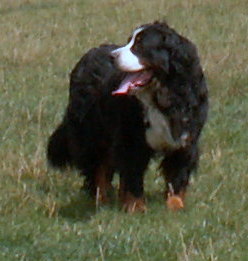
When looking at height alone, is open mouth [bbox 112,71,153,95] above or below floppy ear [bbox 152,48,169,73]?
below

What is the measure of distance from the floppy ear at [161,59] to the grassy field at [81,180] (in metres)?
1.09

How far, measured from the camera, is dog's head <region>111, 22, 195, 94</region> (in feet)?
25.0

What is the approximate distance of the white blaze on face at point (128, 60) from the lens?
7602 millimetres

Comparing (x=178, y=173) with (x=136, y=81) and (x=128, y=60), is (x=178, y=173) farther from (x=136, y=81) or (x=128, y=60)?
(x=128, y=60)

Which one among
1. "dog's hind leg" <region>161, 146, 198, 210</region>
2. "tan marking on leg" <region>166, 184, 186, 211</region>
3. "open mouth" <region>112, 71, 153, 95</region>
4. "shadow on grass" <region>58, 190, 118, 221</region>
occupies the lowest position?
"shadow on grass" <region>58, 190, 118, 221</region>

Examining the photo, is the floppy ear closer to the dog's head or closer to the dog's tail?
the dog's head

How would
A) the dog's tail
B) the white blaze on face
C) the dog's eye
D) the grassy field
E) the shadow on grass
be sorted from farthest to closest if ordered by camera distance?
the dog's tail
the shadow on grass
the dog's eye
the white blaze on face
the grassy field

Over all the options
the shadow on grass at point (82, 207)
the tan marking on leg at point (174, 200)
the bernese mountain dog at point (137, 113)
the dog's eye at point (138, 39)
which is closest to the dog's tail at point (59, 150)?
the bernese mountain dog at point (137, 113)

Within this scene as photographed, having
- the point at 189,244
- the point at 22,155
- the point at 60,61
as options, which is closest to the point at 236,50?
the point at 60,61

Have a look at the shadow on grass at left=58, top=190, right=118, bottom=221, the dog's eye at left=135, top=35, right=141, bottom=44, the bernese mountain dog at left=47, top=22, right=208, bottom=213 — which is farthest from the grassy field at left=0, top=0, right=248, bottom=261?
the dog's eye at left=135, top=35, right=141, bottom=44

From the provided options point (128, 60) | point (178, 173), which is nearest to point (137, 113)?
point (128, 60)

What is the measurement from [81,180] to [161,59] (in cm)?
184

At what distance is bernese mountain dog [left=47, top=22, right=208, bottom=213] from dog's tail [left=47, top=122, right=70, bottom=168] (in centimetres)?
9

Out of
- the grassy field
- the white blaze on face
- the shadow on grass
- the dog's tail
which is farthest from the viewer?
the dog's tail
